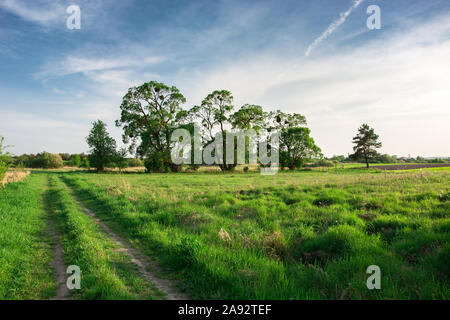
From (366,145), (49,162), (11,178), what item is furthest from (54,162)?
(366,145)

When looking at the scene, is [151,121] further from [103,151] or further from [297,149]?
[297,149]

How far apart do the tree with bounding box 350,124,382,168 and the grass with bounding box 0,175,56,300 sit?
221 ft

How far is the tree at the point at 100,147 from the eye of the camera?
148 ft

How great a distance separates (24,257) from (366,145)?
6926cm

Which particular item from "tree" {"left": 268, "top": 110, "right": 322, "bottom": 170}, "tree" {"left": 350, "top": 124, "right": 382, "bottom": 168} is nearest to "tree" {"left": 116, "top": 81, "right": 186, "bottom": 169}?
"tree" {"left": 268, "top": 110, "right": 322, "bottom": 170}

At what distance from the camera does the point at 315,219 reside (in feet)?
24.1

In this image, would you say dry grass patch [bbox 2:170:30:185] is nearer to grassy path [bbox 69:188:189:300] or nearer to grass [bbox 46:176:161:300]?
grass [bbox 46:176:161:300]

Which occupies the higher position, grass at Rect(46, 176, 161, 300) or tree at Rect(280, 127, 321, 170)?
tree at Rect(280, 127, 321, 170)

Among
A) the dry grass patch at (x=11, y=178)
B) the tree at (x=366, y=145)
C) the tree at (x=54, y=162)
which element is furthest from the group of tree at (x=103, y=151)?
the tree at (x=366, y=145)

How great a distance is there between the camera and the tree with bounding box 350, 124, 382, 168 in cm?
5875

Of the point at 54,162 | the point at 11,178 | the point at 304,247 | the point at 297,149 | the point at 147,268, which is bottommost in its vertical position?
the point at 147,268

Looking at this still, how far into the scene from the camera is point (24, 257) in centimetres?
546

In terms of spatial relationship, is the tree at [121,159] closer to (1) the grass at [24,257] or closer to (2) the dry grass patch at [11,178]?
(2) the dry grass patch at [11,178]
